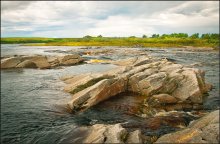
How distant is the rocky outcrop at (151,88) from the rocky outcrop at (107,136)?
7164 millimetres

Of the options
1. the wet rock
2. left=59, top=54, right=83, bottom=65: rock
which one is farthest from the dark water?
left=59, top=54, right=83, bottom=65: rock

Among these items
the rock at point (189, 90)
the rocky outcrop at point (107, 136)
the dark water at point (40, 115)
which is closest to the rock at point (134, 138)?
the rocky outcrop at point (107, 136)

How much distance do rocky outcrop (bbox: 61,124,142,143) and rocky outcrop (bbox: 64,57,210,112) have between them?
7164 mm

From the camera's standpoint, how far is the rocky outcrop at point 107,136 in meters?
13.3

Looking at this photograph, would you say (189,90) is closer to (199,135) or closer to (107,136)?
(199,135)

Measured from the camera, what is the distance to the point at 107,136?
13.6 m

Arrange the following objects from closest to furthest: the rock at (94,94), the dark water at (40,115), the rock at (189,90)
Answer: the dark water at (40,115) → the rock at (94,94) → the rock at (189,90)

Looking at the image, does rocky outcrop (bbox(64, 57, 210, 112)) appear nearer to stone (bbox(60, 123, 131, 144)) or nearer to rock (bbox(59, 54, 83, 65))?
stone (bbox(60, 123, 131, 144))

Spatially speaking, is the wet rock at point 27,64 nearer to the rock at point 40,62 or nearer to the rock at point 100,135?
the rock at point 40,62

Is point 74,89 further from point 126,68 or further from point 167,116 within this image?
point 167,116

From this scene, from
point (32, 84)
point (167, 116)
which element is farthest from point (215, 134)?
point (32, 84)

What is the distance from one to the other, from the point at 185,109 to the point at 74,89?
12.4 meters

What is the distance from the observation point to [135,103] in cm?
2408

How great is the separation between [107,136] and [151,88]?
13726mm
